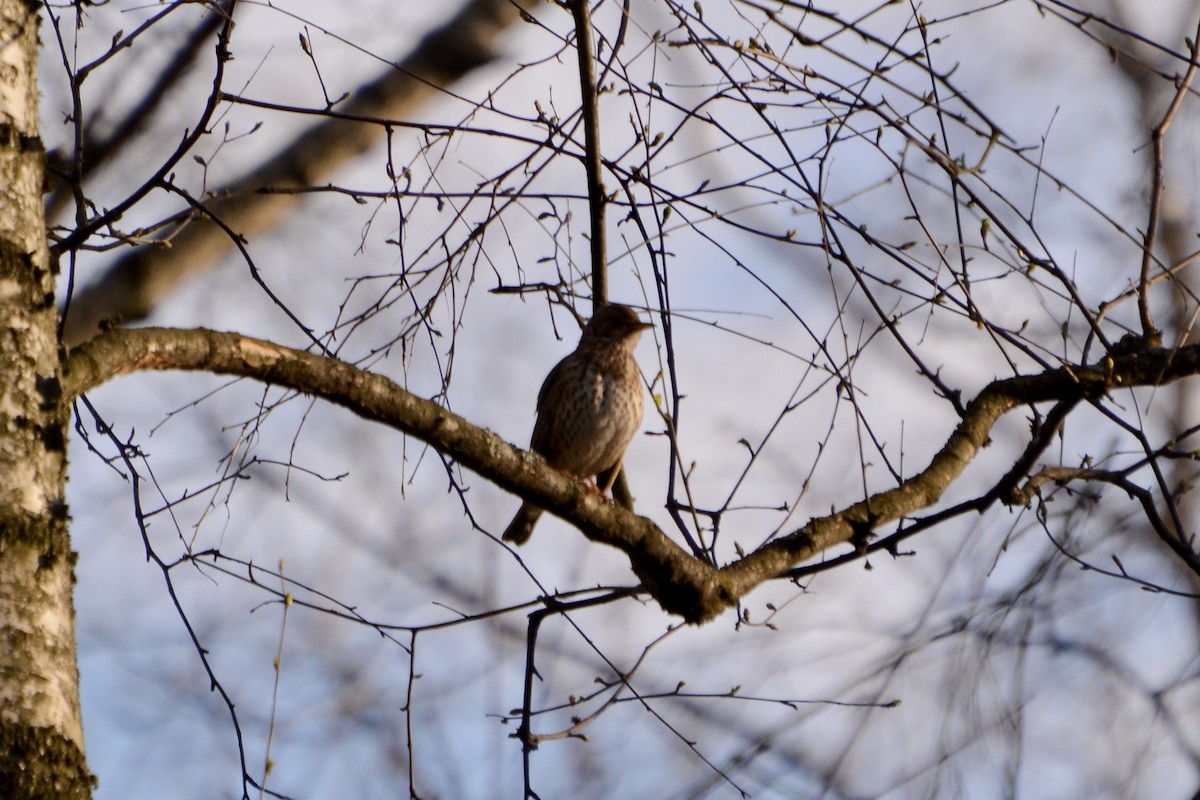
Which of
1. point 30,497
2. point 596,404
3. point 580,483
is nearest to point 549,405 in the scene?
point 596,404

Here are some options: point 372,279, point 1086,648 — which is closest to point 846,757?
point 1086,648

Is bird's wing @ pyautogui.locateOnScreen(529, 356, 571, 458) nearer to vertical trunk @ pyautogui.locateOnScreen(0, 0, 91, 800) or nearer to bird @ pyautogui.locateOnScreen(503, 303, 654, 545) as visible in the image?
bird @ pyautogui.locateOnScreen(503, 303, 654, 545)

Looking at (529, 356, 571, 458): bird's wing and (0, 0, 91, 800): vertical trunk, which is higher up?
(529, 356, 571, 458): bird's wing

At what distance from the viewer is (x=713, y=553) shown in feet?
12.3

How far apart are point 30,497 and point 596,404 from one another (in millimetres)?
4136

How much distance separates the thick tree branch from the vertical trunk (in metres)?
0.12

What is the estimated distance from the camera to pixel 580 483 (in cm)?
355

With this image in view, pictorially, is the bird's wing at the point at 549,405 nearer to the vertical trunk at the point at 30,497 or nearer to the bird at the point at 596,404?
the bird at the point at 596,404

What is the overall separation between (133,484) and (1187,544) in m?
2.81

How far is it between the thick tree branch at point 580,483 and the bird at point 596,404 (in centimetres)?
237

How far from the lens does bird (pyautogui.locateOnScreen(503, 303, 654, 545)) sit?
20.7 ft

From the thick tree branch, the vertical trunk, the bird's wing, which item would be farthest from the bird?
the vertical trunk

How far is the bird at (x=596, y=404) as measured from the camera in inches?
248

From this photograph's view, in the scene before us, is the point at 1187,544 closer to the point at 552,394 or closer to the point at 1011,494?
the point at 1011,494
